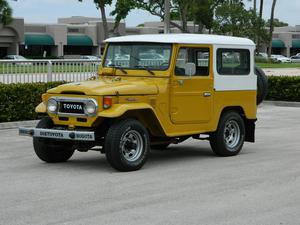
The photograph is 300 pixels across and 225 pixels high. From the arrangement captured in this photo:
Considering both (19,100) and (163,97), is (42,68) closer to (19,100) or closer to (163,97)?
(19,100)

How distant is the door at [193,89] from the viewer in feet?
35.5

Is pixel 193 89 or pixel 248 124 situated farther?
pixel 248 124

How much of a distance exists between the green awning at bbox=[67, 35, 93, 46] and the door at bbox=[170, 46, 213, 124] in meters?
74.5

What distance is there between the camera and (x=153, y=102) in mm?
10430

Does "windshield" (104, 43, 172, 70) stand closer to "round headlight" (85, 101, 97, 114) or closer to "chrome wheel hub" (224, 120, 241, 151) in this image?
"round headlight" (85, 101, 97, 114)

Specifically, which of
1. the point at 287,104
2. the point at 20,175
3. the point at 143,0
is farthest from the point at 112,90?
the point at 143,0

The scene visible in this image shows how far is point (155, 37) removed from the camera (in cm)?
1111

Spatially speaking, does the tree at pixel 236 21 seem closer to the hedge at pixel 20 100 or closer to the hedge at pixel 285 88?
the hedge at pixel 285 88

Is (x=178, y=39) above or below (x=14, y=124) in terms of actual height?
above

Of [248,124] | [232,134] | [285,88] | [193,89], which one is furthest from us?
[285,88]

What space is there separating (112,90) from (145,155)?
1.10 meters

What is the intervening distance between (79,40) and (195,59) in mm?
75156

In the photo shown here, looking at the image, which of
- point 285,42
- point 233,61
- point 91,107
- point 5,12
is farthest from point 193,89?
point 285,42

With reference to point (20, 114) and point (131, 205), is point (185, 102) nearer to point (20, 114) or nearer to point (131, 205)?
point (131, 205)
